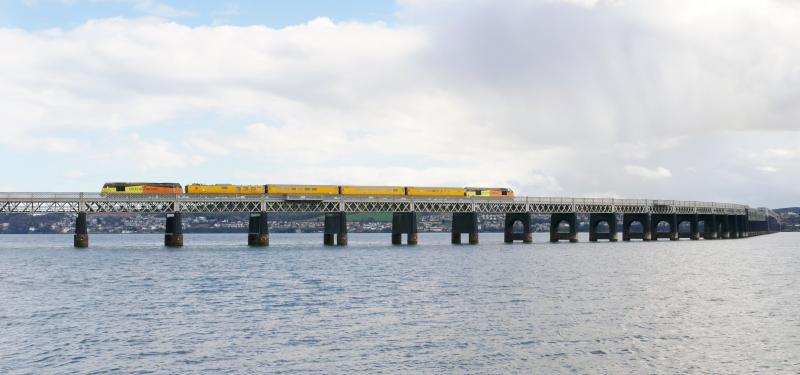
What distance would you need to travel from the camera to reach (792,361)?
34.1m

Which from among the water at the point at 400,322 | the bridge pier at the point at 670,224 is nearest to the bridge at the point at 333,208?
the bridge pier at the point at 670,224

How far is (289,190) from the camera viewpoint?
443 feet

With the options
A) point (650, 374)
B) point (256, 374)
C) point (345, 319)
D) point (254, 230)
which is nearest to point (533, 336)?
point (650, 374)

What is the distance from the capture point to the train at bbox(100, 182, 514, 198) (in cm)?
12769

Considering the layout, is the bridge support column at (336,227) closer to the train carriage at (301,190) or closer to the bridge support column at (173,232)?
the train carriage at (301,190)

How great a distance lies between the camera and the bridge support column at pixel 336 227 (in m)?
140

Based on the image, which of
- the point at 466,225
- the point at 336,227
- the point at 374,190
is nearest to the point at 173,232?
the point at 336,227

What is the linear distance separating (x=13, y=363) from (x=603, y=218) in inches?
6412

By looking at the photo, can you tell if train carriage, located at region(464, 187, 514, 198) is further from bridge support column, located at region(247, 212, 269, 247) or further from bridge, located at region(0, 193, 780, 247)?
bridge support column, located at region(247, 212, 269, 247)

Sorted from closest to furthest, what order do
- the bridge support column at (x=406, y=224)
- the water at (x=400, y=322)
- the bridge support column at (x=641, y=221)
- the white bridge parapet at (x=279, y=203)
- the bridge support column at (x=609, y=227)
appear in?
the water at (x=400, y=322) < the white bridge parapet at (x=279, y=203) < the bridge support column at (x=406, y=224) < the bridge support column at (x=609, y=227) < the bridge support column at (x=641, y=221)

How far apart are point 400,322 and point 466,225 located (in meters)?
108

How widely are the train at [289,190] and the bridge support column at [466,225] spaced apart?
4.78 meters

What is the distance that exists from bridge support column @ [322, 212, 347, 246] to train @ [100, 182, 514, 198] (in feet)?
18.9

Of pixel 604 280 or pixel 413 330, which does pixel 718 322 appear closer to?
pixel 413 330
